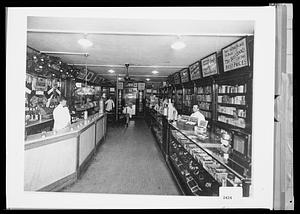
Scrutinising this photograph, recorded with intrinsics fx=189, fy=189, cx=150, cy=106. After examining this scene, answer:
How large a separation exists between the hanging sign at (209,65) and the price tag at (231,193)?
2233 mm

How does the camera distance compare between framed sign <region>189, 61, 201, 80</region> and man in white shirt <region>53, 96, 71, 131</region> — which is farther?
framed sign <region>189, 61, 201, 80</region>

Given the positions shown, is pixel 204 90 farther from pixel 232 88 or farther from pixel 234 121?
pixel 234 121

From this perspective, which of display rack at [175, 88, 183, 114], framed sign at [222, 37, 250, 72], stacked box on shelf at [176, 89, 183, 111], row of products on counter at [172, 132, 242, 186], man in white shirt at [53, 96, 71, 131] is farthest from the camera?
stacked box on shelf at [176, 89, 183, 111]

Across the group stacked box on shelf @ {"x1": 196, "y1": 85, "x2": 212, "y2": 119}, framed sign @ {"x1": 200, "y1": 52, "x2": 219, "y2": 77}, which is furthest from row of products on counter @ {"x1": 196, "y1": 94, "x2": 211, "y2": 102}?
framed sign @ {"x1": 200, "y1": 52, "x2": 219, "y2": 77}

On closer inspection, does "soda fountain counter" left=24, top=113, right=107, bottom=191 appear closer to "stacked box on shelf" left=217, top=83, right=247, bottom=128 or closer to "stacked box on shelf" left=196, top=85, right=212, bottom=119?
"stacked box on shelf" left=217, top=83, right=247, bottom=128

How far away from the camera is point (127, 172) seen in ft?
8.98

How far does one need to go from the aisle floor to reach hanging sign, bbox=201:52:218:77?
1.91m

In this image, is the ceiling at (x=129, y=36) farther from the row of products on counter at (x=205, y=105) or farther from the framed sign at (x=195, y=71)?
the row of products on counter at (x=205, y=105)

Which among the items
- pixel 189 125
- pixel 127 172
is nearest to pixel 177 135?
pixel 189 125

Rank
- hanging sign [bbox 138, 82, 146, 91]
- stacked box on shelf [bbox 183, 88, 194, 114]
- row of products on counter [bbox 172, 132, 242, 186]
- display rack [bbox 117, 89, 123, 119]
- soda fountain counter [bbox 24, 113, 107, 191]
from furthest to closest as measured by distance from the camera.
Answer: hanging sign [bbox 138, 82, 146, 91]
display rack [bbox 117, 89, 123, 119]
stacked box on shelf [bbox 183, 88, 194, 114]
soda fountain counter [bbox 24, 113, 107, 191]
row of products on counter [bbox 172, 132, 242, 186]

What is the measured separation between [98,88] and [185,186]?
21.0 feet

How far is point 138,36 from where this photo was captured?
270 centimetres

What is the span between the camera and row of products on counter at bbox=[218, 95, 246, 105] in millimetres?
3054

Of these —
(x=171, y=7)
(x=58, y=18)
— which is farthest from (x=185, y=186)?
(x=58, y=18)
